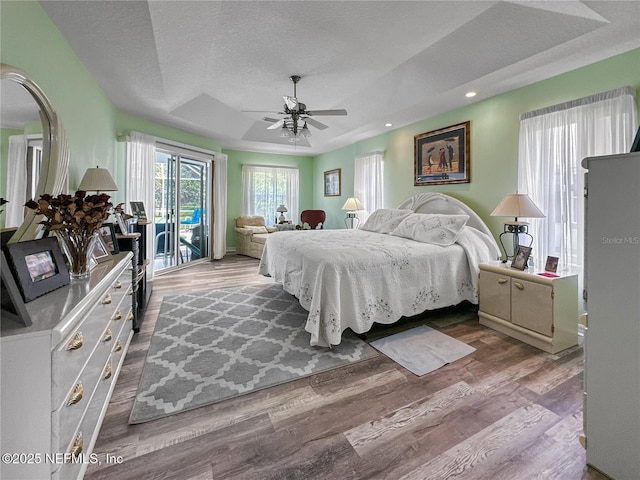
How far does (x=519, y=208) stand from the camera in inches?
106

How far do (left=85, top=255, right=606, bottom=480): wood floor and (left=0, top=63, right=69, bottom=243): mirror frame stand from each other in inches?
45.6

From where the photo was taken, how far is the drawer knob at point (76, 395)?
106cm

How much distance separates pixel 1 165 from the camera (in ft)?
4.90

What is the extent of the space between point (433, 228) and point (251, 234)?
4.23 meters

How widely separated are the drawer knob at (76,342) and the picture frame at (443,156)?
413 centimetres

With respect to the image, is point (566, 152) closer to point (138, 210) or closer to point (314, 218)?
point (314, 218)

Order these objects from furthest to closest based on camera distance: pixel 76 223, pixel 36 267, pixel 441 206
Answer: pixel 441 206 → pixel 76 223 → pixel 36 267

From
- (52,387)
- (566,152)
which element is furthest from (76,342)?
(566,152)

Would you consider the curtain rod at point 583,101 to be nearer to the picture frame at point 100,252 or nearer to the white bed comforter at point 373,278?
the white bed comforter at point 373,278

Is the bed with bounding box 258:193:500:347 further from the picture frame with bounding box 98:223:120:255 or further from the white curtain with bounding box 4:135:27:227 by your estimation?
the white curtain with bounding box 4:135:27:227

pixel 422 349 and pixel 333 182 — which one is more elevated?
pixel 333 182

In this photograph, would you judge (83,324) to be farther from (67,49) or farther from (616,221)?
(67,49)

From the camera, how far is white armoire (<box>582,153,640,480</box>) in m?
1.17

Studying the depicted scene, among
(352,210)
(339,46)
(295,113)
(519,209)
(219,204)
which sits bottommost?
(519,209)
